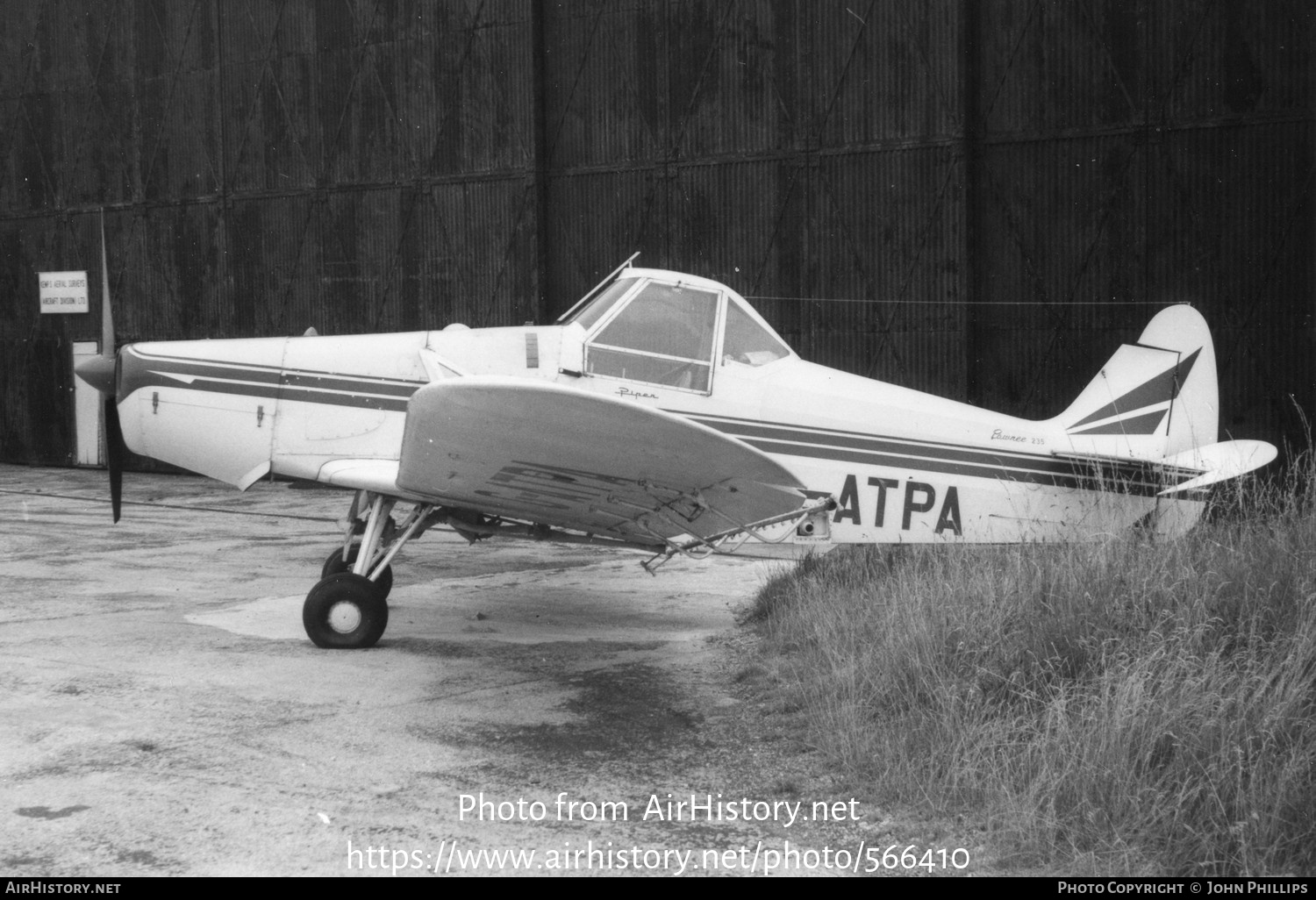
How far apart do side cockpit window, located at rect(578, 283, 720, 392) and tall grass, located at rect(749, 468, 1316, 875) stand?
1.81m

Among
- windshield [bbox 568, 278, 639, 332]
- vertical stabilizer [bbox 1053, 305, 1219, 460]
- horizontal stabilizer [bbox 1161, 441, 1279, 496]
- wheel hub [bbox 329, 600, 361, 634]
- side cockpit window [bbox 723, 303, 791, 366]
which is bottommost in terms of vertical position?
wheel hub [bbox 329, 600, 361, 634]

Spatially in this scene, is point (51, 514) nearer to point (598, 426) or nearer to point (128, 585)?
point (128, 585)

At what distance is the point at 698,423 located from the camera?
7.34m

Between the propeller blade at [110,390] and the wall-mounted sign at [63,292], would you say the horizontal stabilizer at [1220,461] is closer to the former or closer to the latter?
the propeller blade at [110,390]

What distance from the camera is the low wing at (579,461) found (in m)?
5.73

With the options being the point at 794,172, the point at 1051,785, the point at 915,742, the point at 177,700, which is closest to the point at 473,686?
the point at 177,700

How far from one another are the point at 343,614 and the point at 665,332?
2.61 metres

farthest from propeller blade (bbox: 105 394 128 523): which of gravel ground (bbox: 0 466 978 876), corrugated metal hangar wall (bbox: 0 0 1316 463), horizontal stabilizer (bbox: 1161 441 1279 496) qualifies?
corrugated metal hangar wall (bbox: 0 0 1316 463)

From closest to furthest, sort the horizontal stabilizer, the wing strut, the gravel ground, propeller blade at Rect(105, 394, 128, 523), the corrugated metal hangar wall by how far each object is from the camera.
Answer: the gravel ground < the wing strut < the horizontal stabilizer < propeller blade at Rect(105, 394, 128, 523) < the corrugated metal hangar wall

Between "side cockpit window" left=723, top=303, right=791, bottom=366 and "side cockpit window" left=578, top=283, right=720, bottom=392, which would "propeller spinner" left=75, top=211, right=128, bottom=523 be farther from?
"side cockpit window" left=723, top=303, right=791, bottom=366

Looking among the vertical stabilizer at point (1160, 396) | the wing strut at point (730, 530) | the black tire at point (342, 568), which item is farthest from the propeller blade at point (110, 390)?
the vertical stabilizer at point (1160, 396)

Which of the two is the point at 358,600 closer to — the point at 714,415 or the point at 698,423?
the point at 698,423

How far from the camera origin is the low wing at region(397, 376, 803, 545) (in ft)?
18.8

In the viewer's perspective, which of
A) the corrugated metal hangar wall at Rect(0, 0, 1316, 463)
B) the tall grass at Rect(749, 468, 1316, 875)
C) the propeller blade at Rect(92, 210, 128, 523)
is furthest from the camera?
the corrugated metal hangar wall at Rect(0, 0, 1316, 463)
